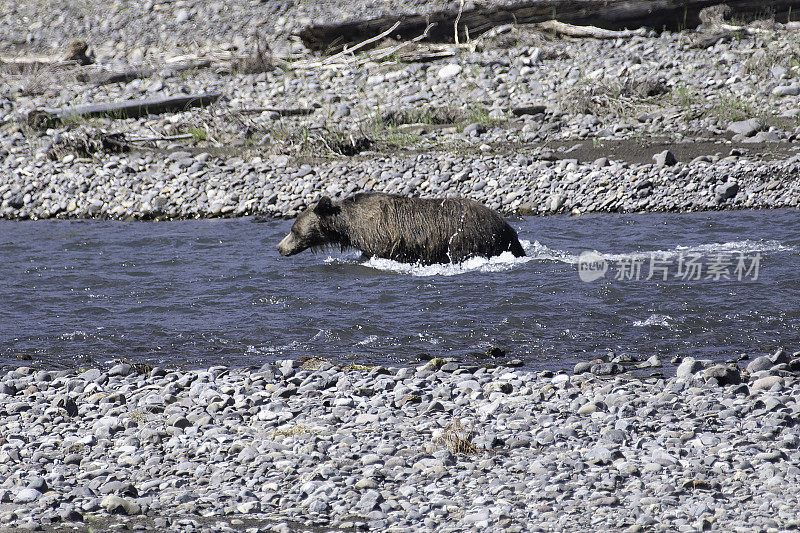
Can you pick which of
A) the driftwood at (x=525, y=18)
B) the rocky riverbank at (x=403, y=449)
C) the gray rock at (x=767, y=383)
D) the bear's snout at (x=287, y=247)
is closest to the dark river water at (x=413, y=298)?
the bear's snout at (x=287, y=247)

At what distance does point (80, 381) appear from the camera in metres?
6.41

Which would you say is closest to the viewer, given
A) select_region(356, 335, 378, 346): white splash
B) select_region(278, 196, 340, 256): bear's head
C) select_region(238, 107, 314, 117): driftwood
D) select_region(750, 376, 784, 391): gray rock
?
select_region(750, 376, 784, 391): gray rock

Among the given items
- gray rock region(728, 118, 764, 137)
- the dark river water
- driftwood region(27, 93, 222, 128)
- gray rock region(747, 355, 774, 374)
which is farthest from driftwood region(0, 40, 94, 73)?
gray rock region(747, 355, 774, 374)

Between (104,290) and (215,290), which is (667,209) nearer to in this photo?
(215,290)

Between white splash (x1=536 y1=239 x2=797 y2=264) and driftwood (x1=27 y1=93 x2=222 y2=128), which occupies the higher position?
driftwood (x1=27 y1=93 x2=222 y2=128)

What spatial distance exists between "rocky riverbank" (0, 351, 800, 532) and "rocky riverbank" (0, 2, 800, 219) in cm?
703

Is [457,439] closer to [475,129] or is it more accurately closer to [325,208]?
→ [325,208]

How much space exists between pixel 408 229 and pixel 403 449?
17.9 feet

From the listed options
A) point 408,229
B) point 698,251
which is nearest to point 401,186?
point 408,229

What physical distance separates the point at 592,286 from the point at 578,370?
2766 mm

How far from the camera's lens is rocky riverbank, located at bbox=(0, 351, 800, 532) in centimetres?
416

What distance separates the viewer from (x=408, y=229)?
33.5 feet

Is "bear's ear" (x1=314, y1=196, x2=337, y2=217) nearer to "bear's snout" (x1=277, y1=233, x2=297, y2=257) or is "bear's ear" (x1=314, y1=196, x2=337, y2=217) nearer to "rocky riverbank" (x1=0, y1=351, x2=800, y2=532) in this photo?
"bear's snout" (x1=277, y1=233, x2=297, y2=257)

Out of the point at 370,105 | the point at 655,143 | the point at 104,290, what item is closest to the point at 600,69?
the point at 655,143
